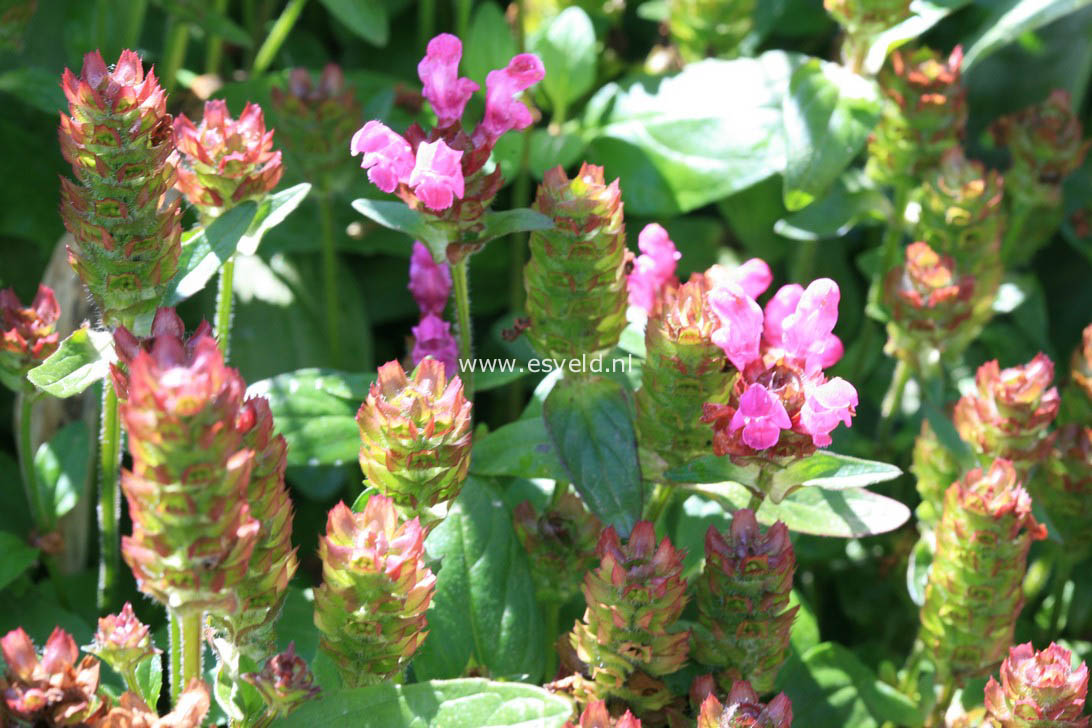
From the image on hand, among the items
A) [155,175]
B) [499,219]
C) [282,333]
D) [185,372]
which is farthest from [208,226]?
[282,333]

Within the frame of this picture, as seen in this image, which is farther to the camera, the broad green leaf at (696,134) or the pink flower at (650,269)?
the broad green leaf at (696,134)

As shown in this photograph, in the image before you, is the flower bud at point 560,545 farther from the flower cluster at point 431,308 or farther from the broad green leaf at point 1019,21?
the broad green leaf at point 1019,21

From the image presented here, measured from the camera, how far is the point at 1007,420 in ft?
3.96

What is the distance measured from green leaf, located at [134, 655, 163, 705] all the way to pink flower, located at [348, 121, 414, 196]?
17.1 inches

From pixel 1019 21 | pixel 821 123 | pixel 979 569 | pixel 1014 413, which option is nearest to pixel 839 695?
pixel 979 569

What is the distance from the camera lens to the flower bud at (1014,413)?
→ 120cm

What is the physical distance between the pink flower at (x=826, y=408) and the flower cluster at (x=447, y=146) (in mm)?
337

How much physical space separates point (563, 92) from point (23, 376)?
82cm

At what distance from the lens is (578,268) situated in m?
1.06

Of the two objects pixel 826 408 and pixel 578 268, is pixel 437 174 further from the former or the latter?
pixel 826 408

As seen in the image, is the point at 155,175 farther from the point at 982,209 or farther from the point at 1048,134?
the point at 1048,134

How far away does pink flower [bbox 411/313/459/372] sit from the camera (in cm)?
126

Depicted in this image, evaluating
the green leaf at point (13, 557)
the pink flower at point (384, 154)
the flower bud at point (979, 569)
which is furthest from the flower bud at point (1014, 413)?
the green leaf at point (13, 557)

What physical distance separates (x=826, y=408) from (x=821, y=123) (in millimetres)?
573
